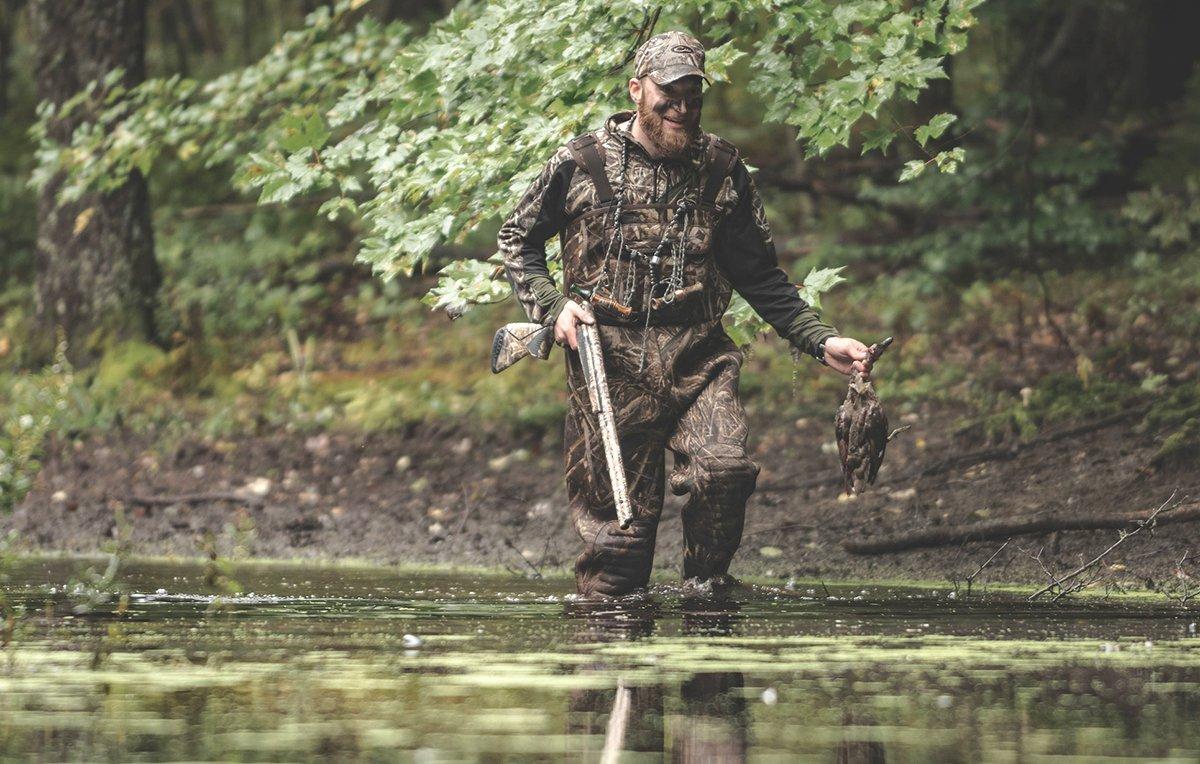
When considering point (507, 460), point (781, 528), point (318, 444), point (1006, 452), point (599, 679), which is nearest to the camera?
point (599, 679)

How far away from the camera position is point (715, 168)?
7352mm

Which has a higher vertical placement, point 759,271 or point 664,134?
point 664,134

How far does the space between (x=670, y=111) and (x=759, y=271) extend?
938 millimetres

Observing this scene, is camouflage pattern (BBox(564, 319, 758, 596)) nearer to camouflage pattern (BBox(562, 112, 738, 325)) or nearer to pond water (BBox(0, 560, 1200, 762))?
camouflage pattern (BBox(562, 112, 738, 325))

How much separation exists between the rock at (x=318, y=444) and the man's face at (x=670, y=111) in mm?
7002

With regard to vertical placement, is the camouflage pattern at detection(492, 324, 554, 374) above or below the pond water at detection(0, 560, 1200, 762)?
above

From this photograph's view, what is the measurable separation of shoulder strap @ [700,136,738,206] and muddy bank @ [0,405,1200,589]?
2.58 metres

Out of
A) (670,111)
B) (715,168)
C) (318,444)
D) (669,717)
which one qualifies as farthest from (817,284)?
(318,444)

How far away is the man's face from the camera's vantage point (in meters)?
7.04

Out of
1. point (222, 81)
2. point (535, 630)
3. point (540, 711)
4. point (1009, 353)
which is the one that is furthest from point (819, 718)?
point (1009, 353)

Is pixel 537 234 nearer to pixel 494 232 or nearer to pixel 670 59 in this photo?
pixel 670 59

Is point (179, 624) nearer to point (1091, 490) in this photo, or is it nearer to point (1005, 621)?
point (1005, 621)

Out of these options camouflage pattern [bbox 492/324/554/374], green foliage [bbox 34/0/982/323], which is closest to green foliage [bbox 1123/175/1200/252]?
green foliage [bbox 34/0/982/323]

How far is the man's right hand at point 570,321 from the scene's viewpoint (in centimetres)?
710
